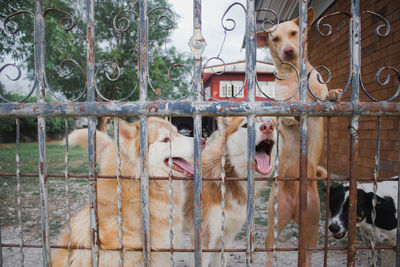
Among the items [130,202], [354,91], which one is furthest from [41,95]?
[354,91]

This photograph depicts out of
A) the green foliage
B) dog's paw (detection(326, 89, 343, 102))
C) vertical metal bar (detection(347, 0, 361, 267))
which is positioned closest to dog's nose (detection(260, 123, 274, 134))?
dog's paw (detection(326, 89, 343, 102))

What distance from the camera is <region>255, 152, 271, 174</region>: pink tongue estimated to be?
225 centimetres

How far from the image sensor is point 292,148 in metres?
2.58

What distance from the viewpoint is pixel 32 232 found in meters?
3.56

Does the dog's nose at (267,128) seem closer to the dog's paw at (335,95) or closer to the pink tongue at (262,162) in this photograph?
the pink tongue at (262,162)

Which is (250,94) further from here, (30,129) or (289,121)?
(30,129)

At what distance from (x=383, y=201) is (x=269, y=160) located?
1.27m

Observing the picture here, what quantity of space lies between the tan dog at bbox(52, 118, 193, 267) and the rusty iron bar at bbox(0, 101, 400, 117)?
40 cm

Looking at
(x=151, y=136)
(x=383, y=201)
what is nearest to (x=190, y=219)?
(x=151, y=136)

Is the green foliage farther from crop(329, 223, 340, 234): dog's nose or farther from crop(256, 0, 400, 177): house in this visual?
crop(329, 223, 340, 234): dog's nose

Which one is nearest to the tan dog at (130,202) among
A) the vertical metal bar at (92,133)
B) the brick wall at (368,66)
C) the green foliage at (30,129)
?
the vertical metal bar at (92,133)

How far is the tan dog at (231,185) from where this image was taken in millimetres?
2188

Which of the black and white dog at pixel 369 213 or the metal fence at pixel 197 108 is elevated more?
the metal fence at pixel 197 108

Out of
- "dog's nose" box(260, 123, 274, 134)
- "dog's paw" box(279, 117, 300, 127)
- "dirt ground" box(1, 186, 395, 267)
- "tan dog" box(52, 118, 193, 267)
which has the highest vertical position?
"dog's paw" box(279, 117, 300, 127)
